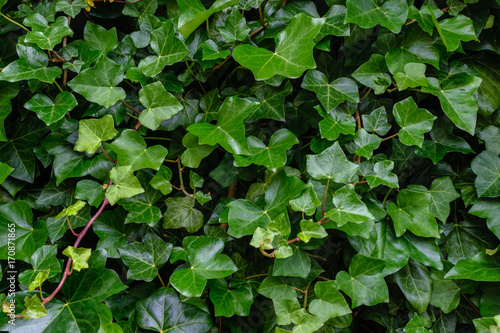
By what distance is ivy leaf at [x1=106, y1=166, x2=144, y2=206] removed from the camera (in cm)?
89

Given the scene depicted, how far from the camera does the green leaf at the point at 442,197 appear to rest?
1.02 metres

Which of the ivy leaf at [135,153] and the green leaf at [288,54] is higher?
the green leaf at [288,54]

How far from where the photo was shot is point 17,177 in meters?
1.07

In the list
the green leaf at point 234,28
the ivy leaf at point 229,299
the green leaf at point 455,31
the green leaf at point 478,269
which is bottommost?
the green leaf at point 478,269

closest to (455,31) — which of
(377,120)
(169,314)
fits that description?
(377,120)

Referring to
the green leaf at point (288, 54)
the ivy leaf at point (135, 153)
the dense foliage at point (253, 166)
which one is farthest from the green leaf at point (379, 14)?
the ivy leaf at point (135, 153)

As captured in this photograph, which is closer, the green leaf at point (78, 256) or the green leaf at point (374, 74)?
the green leaf at point (78, 256)

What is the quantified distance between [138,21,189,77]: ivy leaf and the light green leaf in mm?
516

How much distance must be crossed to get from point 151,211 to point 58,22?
0.56m

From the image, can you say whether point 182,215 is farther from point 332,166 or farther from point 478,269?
point 478,269

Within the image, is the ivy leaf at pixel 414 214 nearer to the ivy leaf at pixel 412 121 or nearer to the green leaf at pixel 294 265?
the ivy leaf at pixel 412 121

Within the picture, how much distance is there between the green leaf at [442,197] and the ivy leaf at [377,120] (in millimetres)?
232

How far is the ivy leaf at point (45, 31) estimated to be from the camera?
0.93 meters

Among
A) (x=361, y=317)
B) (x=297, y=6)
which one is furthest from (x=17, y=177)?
(x=361, y=317)
